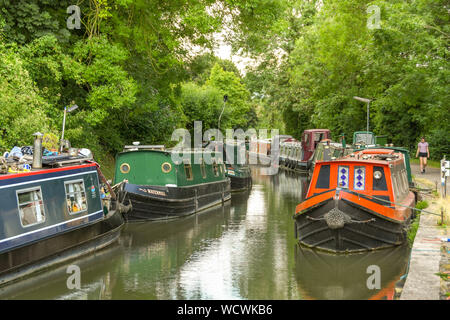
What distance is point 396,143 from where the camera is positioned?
3981 centimetres

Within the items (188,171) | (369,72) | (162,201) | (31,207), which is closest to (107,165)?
(188,171)

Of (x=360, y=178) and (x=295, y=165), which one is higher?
(x=360, y=178)

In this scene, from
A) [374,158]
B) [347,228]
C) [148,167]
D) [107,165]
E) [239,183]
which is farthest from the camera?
[239,183]

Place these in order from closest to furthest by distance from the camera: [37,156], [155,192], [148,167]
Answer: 1. [37,156]
2. [155,192]
3. [148,167]

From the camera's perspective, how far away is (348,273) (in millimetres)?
12484

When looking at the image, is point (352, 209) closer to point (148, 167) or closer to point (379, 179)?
point (379, 179)

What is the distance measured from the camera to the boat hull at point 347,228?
13.4 metres

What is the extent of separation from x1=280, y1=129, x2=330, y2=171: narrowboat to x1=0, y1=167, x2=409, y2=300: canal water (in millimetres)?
20904

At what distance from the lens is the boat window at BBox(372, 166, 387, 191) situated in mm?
14370

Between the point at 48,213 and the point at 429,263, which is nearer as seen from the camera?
the point at 429,263

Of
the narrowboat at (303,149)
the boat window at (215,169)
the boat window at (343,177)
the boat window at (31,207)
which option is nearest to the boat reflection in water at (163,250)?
the boat window at (31,207)

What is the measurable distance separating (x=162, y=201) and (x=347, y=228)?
23.3ft
